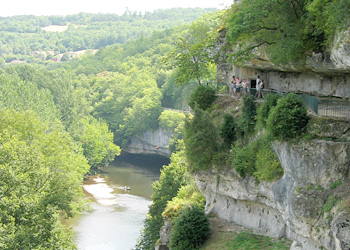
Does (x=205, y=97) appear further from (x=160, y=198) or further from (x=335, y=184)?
(x=335, y=184)

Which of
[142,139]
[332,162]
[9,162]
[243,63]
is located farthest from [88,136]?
[332,162]

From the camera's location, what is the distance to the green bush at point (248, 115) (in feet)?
123

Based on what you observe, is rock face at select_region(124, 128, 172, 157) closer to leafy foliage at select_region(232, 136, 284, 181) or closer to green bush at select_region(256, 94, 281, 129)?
leafy foliage at select_region(232, 136, 284, 181)

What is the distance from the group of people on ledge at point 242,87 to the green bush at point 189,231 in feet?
29.1

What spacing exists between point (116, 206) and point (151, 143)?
40442 mm

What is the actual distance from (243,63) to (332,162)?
12.0 meters

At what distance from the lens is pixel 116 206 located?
74.1m

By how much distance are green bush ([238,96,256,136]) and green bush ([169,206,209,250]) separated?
686cm

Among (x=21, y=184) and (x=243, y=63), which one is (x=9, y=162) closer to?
(x=21, y=184)

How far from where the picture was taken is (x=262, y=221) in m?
37.7

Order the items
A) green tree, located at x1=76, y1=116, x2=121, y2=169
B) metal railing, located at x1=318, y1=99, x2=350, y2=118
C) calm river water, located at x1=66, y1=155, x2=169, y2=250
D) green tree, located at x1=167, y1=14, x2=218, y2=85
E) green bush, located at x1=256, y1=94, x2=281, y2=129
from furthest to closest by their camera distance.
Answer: green tree, located at x1=76, y1=116, x2=121, y2=169 < calm river water, located at x1=66, y1=155, x2=169, y2=250 < green tree, located at x1=167, y1=14, x2=218, y2=85 < green bush, located at x1=256, y1=94, x2=281, y2=129 < metal railing, located at x1=318, y1=99, x2=350, y2=118

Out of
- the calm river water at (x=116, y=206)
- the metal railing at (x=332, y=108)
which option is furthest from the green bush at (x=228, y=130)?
the calm river water at (x=116, y=206)

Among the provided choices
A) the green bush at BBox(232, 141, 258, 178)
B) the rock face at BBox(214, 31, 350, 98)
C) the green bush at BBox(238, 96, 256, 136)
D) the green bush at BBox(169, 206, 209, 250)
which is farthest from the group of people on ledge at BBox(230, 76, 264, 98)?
the green bush at BBox(169, 206, 209, 250)

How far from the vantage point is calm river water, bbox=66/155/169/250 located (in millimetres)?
61372
